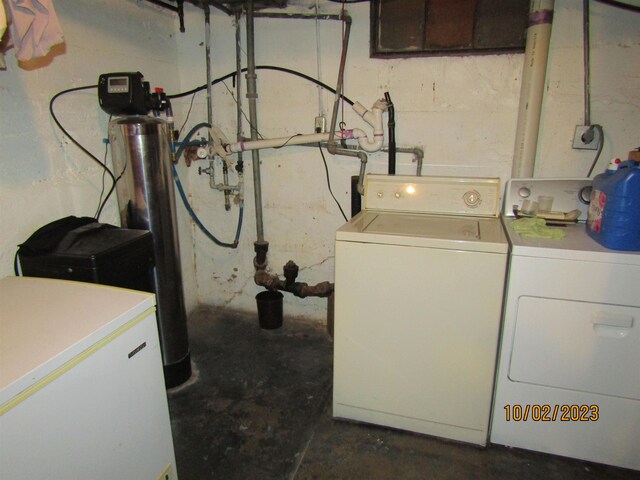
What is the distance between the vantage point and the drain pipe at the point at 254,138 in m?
2.19

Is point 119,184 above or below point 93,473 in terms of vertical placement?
above

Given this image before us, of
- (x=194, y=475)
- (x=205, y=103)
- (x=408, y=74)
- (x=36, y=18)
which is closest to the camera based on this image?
(x=36, y=18)

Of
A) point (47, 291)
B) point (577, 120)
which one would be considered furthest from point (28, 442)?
point (577, 120)

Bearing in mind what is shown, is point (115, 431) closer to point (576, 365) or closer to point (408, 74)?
point (576, 365)

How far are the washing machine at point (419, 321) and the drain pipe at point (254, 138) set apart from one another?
0.94m

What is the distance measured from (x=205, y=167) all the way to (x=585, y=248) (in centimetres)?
217

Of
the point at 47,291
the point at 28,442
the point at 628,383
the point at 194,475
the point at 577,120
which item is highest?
the point at 577,120

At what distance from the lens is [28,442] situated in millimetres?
812

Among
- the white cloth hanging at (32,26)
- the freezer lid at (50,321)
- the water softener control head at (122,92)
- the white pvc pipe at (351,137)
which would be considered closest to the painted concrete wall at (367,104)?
the white pvc pipe at (351,137)

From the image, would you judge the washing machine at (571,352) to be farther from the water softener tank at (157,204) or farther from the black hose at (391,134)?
the water softener tank at (157,204)

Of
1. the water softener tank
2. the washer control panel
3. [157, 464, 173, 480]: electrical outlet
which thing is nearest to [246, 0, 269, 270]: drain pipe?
the water softener tank

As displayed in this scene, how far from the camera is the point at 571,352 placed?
56.5 inches

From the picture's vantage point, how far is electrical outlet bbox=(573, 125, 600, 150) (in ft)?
6.31

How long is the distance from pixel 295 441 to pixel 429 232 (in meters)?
1.07
